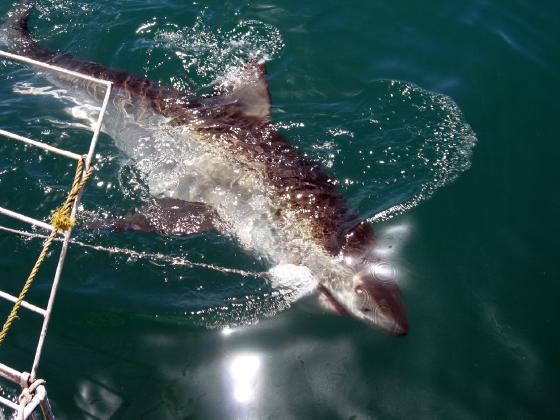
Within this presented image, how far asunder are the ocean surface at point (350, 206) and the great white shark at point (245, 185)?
16 cm

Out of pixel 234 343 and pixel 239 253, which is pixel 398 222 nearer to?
pixel 239 253

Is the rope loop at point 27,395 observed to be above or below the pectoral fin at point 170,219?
above

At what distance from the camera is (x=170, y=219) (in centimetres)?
503

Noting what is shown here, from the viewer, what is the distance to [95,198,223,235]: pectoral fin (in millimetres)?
4867

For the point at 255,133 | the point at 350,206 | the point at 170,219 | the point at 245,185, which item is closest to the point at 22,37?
the point at 255,133

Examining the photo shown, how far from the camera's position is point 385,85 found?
6.32 metres

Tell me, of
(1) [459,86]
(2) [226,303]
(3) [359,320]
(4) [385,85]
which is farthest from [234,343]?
(1) [459,86]

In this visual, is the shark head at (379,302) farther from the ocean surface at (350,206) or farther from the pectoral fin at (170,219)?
the pectoral fin at (170,219)

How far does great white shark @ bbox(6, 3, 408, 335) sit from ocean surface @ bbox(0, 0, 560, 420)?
16 centimetres

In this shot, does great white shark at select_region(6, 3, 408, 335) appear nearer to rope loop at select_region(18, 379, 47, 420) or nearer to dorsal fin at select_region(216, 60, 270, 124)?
dorsal fin at select_region(216, 60, 270, 124)

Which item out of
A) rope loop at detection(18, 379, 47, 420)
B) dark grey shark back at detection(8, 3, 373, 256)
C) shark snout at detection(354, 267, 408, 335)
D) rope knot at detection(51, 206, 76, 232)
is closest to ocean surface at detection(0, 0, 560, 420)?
shark snout at detection(354, 267, 408, 335)

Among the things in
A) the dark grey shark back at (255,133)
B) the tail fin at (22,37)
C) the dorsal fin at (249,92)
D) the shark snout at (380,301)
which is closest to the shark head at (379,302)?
the shark snout at (380,301)

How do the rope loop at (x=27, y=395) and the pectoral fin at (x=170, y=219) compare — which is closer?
the rope loop at (x=27, y=395)

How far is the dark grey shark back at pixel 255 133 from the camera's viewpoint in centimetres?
482
